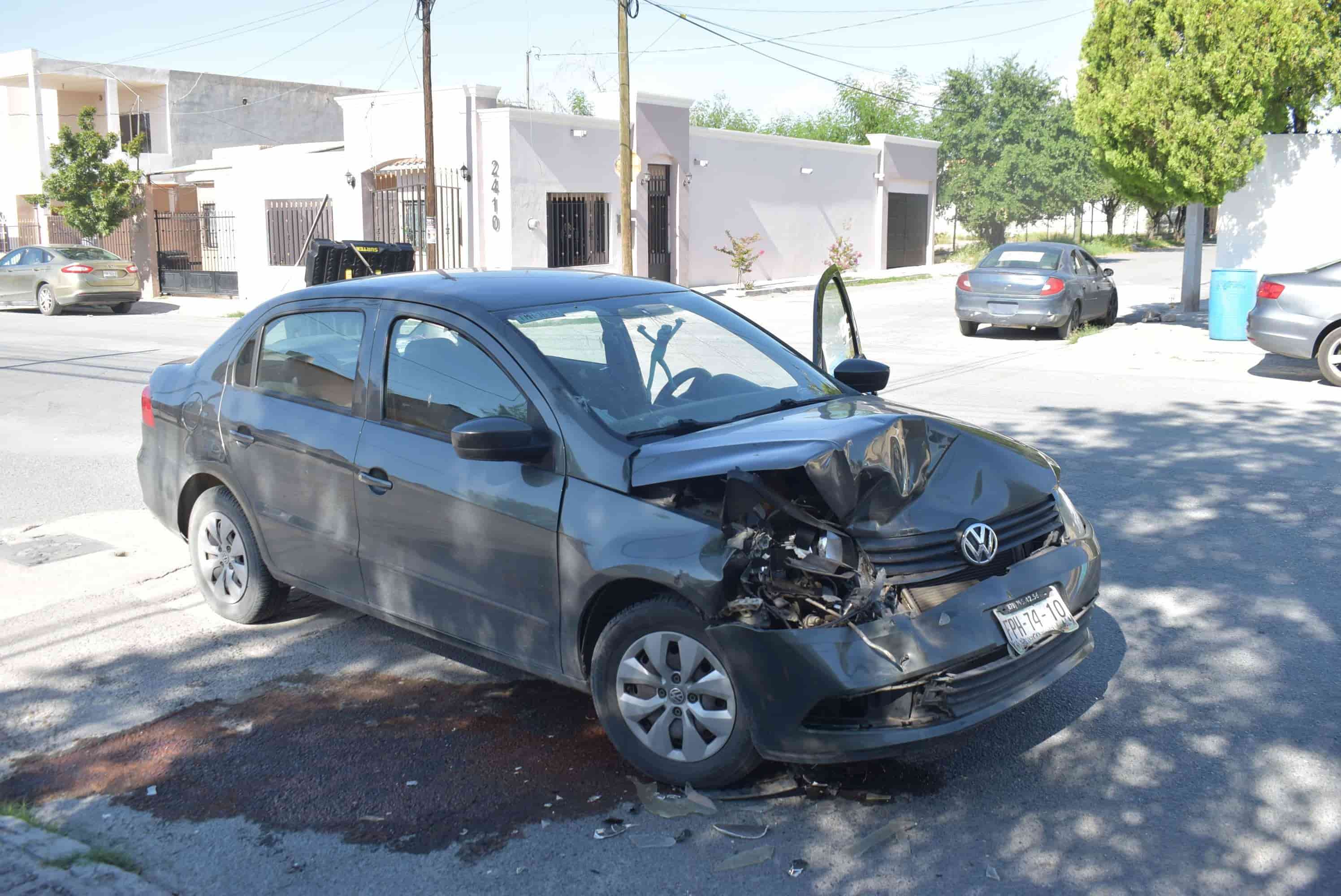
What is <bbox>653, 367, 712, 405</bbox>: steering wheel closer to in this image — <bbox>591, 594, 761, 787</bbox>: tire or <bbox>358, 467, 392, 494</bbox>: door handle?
<bbox>591, 594, 761, 787</bbox>: tire

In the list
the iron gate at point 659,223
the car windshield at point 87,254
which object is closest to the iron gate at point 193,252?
the car windshield at point 87,254

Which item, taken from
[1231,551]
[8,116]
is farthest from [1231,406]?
[8,116]

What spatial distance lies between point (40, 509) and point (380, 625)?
3.51 meters

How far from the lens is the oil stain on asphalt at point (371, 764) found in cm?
386

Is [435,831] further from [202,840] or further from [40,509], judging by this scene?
[40,509]

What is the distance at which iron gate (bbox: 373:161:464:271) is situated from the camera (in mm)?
26609

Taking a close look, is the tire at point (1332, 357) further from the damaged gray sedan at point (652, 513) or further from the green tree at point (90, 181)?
the green tree at point (90, 181)

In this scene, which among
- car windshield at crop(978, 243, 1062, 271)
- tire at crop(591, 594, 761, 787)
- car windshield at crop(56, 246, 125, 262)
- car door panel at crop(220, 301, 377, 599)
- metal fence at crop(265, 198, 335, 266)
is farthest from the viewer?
metal fence at crop(265, 198, 335, 266)

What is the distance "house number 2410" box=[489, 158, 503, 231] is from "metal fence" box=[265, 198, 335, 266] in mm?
4512

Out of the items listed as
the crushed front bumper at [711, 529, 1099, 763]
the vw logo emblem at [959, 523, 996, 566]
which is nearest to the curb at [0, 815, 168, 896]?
the crushed front bumper at [711, 529, 1099, 763]

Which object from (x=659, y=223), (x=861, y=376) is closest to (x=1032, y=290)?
(x=861, y=376)

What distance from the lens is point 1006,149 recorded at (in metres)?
48.9

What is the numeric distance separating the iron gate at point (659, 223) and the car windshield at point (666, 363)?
24759 mm

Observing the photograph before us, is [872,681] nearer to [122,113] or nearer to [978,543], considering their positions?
[978,543]
